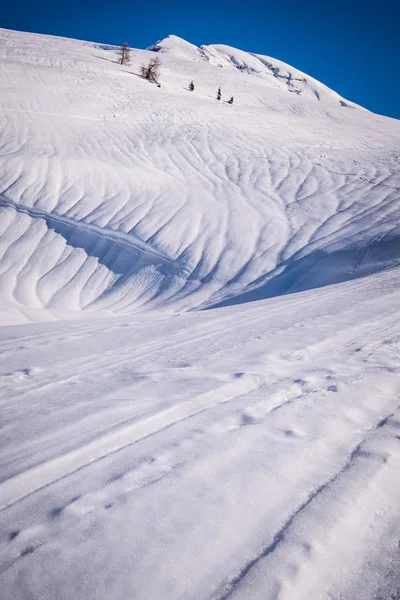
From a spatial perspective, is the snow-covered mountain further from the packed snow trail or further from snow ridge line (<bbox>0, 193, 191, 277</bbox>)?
the packed snow trail

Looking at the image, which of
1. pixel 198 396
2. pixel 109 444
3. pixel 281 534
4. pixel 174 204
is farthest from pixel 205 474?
pixel 174 204

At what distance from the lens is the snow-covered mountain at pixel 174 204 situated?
19.8 feet

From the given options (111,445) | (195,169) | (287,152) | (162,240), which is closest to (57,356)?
(111,445)

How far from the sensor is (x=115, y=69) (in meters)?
21.6

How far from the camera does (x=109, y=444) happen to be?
1.49 meters

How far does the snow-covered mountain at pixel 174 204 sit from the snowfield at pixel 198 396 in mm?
62

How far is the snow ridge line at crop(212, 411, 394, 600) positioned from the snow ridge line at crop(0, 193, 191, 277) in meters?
5.25

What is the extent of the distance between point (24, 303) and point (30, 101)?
13173mm

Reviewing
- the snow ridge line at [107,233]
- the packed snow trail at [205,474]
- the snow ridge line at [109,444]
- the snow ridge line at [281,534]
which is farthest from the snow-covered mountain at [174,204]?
the snow ridge line at [281,534]

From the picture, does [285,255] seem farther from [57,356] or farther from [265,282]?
[57,356]

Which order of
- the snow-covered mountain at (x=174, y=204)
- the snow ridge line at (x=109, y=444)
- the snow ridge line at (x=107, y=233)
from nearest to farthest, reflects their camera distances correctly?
the snow ridge line at (x=109, y=444)
the snow-covered mountain at (x=174, y=204)
the snow ridge line at (x=107, y=233)

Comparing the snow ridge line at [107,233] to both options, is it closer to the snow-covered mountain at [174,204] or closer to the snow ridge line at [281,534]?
the snow-covered mountain at [174,204]

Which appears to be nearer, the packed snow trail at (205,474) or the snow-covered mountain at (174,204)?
the packed snow trail at (205,474)

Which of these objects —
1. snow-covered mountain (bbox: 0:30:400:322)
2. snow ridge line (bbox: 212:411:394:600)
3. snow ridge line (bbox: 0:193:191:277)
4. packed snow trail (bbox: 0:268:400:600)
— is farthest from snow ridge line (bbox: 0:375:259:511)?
snow ridge line (bbox: 0:193:191:277)
